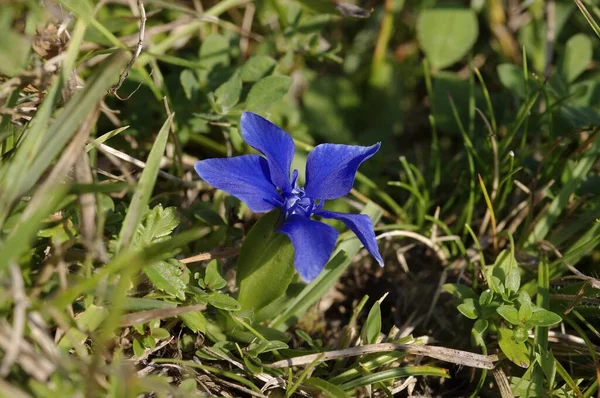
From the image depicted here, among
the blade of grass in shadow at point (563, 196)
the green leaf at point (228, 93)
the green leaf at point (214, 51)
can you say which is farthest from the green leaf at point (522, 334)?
the green leaf at point (214, 51)

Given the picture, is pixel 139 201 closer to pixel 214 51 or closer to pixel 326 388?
pixel 326 388

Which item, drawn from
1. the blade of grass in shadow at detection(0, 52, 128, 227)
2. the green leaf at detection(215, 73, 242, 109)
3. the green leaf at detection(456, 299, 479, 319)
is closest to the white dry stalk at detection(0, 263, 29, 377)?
the blade of grass in shadow at detection(0, 52, 128, 227)

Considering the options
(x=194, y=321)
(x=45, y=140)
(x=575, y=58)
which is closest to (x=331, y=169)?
(x=194, y=321)

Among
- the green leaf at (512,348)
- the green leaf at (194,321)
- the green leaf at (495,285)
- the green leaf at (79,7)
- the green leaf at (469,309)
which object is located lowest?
the green leaf at (512,348)

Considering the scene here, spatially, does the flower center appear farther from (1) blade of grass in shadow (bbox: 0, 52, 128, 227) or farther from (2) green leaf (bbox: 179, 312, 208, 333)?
(1) blade of grass in shadow (bbox: 0, 52, 128, 227)

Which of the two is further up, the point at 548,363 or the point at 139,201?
the point at 139,201

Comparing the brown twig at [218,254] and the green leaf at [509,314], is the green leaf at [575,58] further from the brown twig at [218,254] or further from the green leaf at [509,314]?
the brown twig at [218,254]
